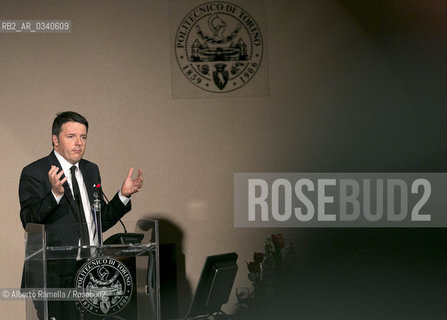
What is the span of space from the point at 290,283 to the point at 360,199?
757mm

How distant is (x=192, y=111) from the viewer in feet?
14.1

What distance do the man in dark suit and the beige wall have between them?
0.27m

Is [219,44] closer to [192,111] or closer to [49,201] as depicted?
[192,111]

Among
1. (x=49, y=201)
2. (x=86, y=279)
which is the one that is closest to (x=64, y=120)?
(x=49, y=201)

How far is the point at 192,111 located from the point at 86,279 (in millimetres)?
2125

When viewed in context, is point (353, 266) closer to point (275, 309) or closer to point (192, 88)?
point (275, 309)

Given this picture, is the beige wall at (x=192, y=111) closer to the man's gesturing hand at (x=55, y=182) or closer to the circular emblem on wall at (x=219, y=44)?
the circular emblem on wall at (x=219, y=44)

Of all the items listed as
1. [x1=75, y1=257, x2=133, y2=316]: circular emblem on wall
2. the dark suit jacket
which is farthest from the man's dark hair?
[x1=75, y1=257, x2=133, y2=316]: circular emblem on wall

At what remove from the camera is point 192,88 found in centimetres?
432

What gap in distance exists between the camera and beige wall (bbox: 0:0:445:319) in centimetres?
420

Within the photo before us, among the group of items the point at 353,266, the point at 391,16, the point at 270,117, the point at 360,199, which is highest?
the point at 391,16

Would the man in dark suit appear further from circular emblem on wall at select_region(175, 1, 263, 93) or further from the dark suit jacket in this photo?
circular emblem on wall at select_region(175, 1, 263, 93)

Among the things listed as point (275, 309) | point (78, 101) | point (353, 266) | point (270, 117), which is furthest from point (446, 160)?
point (78, 101)

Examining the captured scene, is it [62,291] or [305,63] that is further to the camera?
[305,63]
